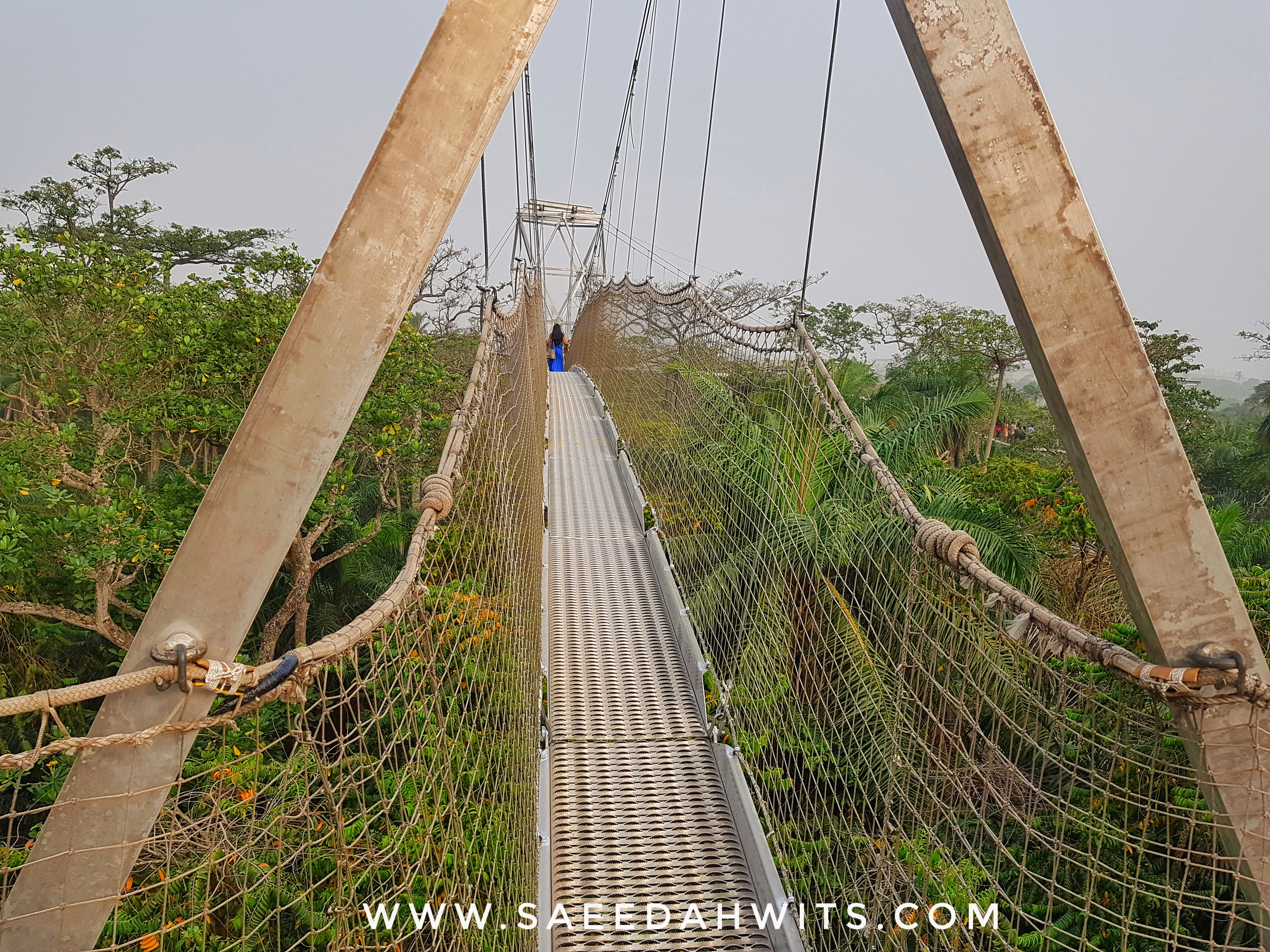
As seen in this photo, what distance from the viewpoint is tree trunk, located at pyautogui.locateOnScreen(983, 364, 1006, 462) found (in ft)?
33.9

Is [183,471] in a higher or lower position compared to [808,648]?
higher

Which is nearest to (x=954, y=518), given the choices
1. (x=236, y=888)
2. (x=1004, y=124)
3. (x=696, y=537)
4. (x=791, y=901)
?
(x=696, y=537)

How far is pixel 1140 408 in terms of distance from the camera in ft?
3.65

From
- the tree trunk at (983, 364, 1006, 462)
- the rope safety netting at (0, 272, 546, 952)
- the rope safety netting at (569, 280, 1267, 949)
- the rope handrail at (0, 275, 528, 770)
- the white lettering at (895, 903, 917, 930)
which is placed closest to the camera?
the rope handrail at (0, 275, 528, 770)

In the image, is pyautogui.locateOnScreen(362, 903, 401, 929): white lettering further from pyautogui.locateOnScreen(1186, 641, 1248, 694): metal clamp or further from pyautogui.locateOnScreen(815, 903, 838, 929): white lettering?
pyautogui.locateOnScreen(1186, 641, 1248, 694): metal clamp

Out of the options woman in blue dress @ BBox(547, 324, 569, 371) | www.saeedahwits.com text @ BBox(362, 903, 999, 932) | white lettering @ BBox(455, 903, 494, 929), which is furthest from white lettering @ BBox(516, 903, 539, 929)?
woman in blue dress @ BBox(547, 324, 569, 371)

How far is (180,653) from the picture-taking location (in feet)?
3.20

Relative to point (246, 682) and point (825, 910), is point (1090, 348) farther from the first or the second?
point (825, 910)

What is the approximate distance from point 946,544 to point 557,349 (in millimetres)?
13445

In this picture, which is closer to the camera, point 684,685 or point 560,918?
point 560,918

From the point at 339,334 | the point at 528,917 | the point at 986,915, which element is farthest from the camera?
the point at 528,917

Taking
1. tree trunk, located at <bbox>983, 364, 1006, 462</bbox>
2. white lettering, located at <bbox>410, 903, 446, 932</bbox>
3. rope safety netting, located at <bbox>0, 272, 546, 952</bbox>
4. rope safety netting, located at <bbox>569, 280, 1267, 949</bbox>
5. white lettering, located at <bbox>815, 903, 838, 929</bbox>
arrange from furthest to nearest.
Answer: tree trunk, located at <bbox>983, 364, 1006, 462</bbox> < white lettering, located at <bbox>815, 903, 838, 929</bbox> < rope safety netting, located at <bbox>569, 280, 1267, 949</bbox> < white lettering, located at <bbox>410, 903, 446, 932</bbox> < rope safety netting, located at <bbox>0, 272, 546, 952</bbox>

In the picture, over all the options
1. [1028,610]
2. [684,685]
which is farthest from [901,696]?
[684,685]

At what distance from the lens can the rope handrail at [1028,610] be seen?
106cm
